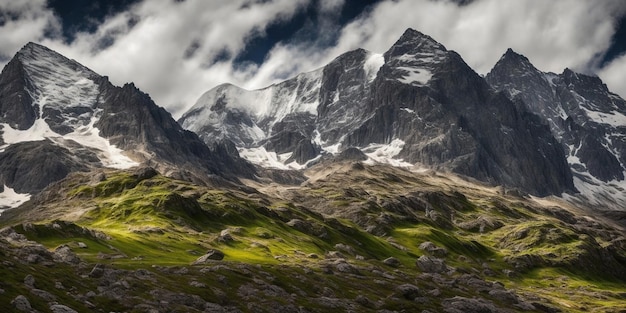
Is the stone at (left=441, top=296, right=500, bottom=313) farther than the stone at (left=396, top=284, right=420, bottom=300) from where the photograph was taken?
No

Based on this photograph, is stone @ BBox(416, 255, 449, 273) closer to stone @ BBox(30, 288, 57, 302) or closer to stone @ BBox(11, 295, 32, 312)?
stone @ BBox(30, 288, 57, 302)

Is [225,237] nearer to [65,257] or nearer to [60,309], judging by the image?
[65,257]

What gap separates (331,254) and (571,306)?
6993cm

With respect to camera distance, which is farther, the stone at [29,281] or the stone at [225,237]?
the stone at [225,237]

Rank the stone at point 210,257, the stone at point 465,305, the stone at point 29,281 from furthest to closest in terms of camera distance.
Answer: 1. the stone at point 210,257
2. the stone at point 465,305
3. the stone at point 29,281

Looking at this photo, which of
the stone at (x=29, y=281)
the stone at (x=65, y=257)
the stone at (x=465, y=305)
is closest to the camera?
the stone at (x=29, y=281)

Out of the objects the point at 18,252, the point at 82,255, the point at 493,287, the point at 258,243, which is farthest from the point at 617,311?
the point at 18,252

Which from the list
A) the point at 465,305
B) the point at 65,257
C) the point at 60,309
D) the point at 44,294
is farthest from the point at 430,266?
the point at 60,309

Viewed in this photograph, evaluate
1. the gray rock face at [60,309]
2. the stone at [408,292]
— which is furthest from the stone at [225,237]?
the gray rock face at [60,309]

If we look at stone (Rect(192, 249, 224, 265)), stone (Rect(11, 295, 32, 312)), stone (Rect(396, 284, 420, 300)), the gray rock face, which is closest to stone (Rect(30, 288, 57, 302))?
the gray rock face

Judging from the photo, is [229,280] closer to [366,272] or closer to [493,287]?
[366,272]

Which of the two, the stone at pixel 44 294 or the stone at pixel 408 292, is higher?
the stone at pixel 408 292

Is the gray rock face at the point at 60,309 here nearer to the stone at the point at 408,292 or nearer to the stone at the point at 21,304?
the stone at the point at 21,304

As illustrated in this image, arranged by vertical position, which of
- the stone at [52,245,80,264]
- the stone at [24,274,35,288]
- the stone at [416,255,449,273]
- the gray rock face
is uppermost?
the stone at [416,255,449,273]
